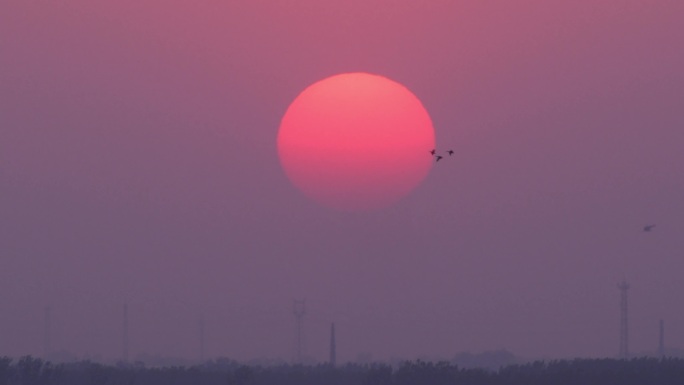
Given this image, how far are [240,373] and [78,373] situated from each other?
1934 centimetres

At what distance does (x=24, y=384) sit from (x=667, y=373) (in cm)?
4300

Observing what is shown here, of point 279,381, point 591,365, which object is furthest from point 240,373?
point 591,365

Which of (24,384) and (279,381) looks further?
(279,381)

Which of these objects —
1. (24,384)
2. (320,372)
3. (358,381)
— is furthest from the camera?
(320,372)

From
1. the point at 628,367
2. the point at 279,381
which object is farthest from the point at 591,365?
the point at 279,381

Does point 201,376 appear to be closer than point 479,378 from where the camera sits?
No

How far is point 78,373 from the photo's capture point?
12069 centimetres

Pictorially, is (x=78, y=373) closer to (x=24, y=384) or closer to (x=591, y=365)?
(x=24, y=384)

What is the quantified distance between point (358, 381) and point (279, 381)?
18.8ft

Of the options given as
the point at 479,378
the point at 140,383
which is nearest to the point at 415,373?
the point at 479,378

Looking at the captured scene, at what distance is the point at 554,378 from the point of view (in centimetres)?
10662

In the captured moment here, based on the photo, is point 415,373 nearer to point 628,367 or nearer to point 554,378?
point 554,378

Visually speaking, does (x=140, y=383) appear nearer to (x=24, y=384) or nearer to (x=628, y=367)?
(x=24, y=384)

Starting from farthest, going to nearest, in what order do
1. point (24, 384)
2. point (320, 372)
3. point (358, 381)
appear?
point (320, 372) < point (358, 381) < point (24, 384)
